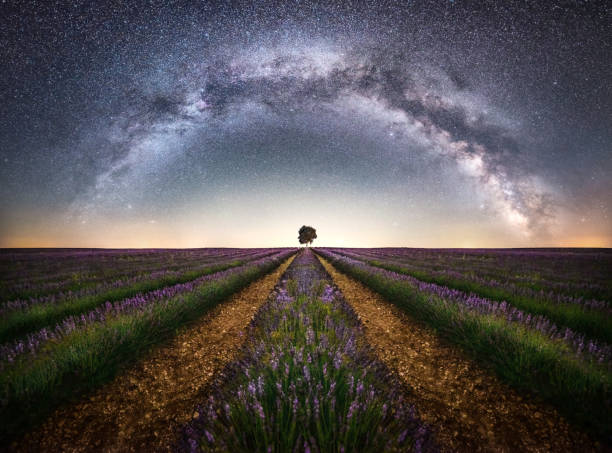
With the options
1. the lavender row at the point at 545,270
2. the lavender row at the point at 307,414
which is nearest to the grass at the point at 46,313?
the lavender row at the point at 307,414

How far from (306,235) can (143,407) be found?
8239 cm

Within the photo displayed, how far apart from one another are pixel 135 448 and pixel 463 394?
3602 mm

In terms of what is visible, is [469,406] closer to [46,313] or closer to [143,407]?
[143,407]

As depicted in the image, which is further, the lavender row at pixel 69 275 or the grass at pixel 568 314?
the lavender row at pixel 69 275

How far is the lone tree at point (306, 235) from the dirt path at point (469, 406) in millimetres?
80526

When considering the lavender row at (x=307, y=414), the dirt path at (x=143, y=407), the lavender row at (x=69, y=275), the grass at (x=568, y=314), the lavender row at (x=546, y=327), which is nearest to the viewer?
the lavender row at (x=307, y=414)

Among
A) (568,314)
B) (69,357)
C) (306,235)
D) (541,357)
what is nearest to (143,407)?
(69,357)

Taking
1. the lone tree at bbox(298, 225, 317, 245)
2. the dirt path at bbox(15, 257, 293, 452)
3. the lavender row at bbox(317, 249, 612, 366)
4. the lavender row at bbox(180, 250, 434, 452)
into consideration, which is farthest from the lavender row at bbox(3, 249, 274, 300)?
the lone tree at bbox(298, 225, 317, 245)

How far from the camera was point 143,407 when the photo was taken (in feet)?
8.68

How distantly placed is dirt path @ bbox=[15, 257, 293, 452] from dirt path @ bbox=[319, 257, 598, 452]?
267 centimetres

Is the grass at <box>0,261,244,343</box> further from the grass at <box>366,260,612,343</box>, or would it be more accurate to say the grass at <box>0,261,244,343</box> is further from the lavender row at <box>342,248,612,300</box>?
the lavender row at <box>342,248,612,300</box>

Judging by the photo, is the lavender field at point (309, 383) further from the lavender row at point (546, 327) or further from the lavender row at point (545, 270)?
the lavender row at point (545, 270)

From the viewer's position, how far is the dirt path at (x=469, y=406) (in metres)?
2.17

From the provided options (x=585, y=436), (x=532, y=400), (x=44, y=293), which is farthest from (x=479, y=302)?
(x=44, y=293)
